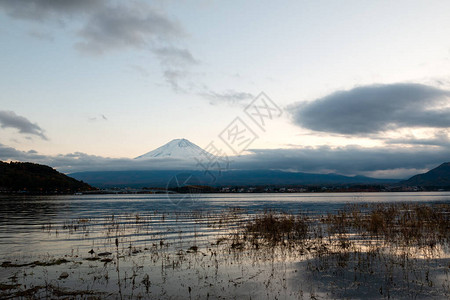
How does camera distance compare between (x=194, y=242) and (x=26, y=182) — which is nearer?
(x=194, y=242)

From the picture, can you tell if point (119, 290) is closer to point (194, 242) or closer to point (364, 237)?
point (194, 242)

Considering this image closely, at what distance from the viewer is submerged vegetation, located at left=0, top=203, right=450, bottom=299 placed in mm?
11453

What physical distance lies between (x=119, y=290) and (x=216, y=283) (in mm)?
3628

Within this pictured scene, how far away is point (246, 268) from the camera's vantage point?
1507 cm

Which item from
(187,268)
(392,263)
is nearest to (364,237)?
(392,263)

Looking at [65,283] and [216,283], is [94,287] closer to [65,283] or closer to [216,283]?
[65,283]

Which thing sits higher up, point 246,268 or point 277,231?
point 246,268

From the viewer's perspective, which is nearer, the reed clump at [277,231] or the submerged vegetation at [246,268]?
the submerged vegetation at [246,268]

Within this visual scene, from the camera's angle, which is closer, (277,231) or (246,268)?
(246,268)

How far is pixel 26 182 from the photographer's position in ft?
592

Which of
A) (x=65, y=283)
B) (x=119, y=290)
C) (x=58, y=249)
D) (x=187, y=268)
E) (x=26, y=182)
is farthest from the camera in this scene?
(x=26, y=182)

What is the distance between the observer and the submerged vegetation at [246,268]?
11.5 metres

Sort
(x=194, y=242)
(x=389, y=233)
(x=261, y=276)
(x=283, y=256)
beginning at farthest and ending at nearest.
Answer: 1. (x=389, y=233)
2. (x=194, y=242)
3. (x=283, y=256)
4. (x=261, y=276)

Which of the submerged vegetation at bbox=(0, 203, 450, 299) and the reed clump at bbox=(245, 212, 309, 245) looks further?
the reed clump at bbox=(245, 212, 309, 245)
